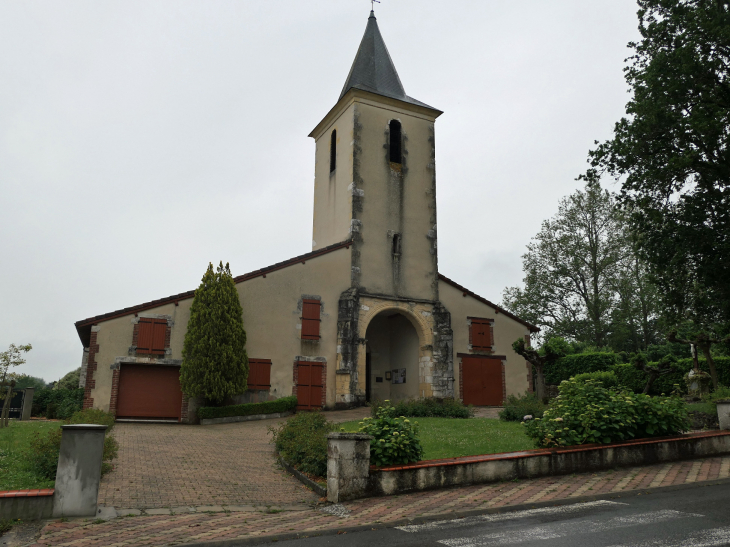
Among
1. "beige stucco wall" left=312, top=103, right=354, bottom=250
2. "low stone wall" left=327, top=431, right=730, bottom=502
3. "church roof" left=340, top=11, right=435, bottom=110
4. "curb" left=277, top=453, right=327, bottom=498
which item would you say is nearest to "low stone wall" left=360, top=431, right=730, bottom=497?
"low stone wall" left=327, top=431, right=730, bottom=502

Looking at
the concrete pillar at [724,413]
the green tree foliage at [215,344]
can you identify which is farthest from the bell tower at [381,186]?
the concrete pillar at [724,413]

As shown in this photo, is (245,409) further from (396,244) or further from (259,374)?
(396,244)

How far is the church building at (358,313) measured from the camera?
1830 centimetres

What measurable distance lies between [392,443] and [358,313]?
1318 centimetres

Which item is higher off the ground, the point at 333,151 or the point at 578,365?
the point at 333,151

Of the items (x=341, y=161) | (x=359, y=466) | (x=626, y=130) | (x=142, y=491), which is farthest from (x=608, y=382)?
(x=142, y=491)

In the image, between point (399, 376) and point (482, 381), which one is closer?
point (482, 381)

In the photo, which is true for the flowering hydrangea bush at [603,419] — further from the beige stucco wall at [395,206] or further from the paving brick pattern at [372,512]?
the beige stucco wall at [395,206]

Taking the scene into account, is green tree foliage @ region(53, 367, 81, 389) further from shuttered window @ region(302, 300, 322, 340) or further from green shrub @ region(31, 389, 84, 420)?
shuttered window @ region(302, 300, 322, 340)

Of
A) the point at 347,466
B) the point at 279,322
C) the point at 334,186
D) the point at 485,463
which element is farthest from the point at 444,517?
the point at 334,186

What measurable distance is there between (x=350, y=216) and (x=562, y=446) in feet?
47.8

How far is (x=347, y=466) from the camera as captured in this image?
7.70 metres

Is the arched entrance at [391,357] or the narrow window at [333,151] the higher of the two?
the narrow window at [333,151]

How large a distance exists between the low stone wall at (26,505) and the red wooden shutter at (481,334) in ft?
60.1
